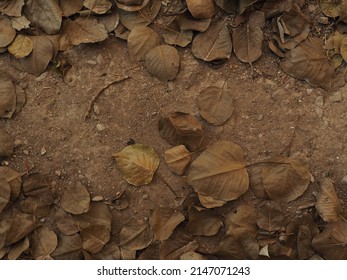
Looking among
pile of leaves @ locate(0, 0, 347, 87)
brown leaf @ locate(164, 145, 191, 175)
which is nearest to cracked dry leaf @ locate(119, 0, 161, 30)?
pile of leaves @ locate(0, 0, 347, 87)

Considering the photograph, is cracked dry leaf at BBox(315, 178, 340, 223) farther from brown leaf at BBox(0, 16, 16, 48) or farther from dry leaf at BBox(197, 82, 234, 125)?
brown leaf at BBox(0, 16, 16, 48)

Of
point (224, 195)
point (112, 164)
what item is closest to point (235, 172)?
point (224, 195)

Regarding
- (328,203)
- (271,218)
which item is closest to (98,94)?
(271,218)

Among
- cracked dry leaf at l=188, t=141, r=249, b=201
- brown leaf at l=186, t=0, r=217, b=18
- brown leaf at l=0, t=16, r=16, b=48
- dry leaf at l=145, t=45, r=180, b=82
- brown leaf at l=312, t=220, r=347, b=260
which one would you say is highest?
brown leaf at l=186, t=0, r=217, b=18

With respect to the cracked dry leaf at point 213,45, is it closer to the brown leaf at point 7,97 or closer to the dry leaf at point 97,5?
the dry leaf at point 97,5

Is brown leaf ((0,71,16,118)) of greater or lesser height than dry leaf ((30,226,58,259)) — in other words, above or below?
above

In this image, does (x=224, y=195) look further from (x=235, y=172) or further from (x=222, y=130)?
(x=222, y=130)
